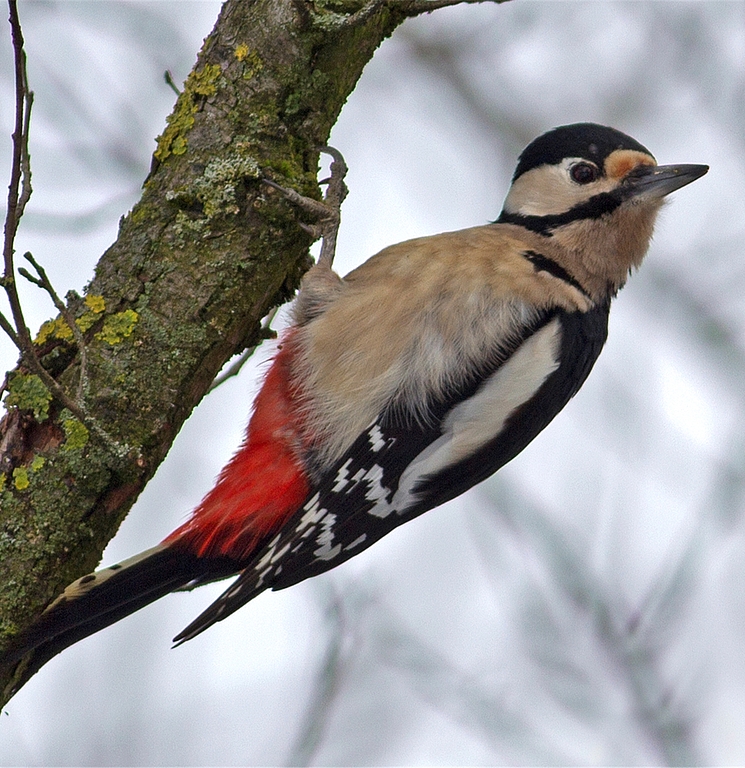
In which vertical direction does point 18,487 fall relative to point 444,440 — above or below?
above

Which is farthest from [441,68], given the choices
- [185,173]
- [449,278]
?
[185,173]

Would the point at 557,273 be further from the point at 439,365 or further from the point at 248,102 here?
the point at 248,102

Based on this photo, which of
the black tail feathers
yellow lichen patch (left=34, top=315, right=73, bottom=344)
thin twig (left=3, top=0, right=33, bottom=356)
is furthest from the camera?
yellow lichen patch (left=34, top=315, right=73, bottom=344)

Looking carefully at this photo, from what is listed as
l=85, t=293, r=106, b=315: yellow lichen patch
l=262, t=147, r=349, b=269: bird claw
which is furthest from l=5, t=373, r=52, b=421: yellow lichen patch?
l=262, t=147, r=349, b=269: bird claw

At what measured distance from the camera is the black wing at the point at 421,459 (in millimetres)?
2900

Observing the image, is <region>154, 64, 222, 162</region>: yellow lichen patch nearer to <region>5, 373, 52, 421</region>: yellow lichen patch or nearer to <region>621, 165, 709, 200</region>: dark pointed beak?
<region>5, 373, 52, 421</region>: yellow lichen patch

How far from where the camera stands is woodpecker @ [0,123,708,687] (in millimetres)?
2908

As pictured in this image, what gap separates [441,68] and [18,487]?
392 centimetres

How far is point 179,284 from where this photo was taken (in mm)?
2463

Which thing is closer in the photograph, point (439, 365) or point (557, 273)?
point (439, 365)

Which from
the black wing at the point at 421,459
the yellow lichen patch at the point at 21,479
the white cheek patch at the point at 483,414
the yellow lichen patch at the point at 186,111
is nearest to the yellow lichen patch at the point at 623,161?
the black wing at the point at 421,459

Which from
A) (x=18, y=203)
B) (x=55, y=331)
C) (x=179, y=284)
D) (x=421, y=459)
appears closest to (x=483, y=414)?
(x=421, y=459)

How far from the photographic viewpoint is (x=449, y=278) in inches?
117

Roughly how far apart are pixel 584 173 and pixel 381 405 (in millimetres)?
1178
